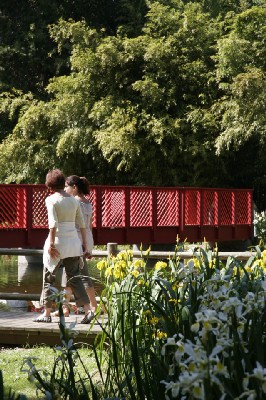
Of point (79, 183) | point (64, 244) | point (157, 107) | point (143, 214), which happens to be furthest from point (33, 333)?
point (157, 107)

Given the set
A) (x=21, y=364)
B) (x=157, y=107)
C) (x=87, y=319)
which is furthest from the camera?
(x=157, y=107)

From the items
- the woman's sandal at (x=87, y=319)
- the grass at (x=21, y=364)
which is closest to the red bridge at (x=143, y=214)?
the woman's sandal at (x=87, y=319)

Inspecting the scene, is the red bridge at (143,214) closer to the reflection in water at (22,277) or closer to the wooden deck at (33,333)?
the reflection in water at (22,277)

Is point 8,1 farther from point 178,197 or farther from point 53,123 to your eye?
point 178,197

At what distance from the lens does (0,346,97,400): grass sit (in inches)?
288

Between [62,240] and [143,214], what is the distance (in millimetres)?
17565

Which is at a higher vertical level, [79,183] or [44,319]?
[79,183]

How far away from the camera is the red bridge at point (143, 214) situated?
23031 mm

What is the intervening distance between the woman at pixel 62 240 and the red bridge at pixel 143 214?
13.3m

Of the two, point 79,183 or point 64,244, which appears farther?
point 79,183

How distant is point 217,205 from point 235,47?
797 cm

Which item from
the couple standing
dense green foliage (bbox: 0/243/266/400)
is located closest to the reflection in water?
the couple standing

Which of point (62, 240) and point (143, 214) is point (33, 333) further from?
point (143, 214)

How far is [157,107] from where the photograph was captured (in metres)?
37.8
